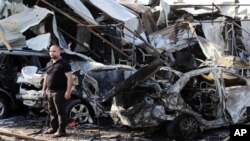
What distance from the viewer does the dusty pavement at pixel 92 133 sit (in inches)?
363

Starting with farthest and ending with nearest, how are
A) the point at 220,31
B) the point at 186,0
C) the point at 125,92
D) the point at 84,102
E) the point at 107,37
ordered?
the point at 186,0 < the point at 220,31 < the point at 107,37 < the point at 84,102 < the point at 125,92

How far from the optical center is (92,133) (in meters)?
9.73

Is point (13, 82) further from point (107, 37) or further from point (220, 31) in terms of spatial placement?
point (220, 31)

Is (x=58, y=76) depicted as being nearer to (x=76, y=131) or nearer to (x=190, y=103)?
(x=76, y=131)

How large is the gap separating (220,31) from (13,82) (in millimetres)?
10016

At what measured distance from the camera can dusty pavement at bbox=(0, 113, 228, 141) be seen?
9211 mm

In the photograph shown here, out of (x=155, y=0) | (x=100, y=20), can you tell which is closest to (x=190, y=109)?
(x=100, y=20)

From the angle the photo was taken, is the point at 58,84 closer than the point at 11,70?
Yes

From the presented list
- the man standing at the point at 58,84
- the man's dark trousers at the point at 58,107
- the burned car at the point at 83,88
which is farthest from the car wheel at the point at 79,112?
the man standing at the point at 58,84

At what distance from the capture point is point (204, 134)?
31.8 ft

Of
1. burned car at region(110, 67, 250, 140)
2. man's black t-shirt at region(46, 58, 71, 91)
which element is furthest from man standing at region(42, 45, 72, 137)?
burned car at region(110, 67, 250, 140)

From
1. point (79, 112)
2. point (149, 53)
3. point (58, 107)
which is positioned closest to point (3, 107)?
point (79, 112)

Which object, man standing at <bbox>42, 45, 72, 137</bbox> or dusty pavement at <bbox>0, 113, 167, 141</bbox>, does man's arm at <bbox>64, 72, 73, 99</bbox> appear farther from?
dusty pavement at <bbox>0, 113, 167, 141</bbox>

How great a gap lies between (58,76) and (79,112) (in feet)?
6.56
